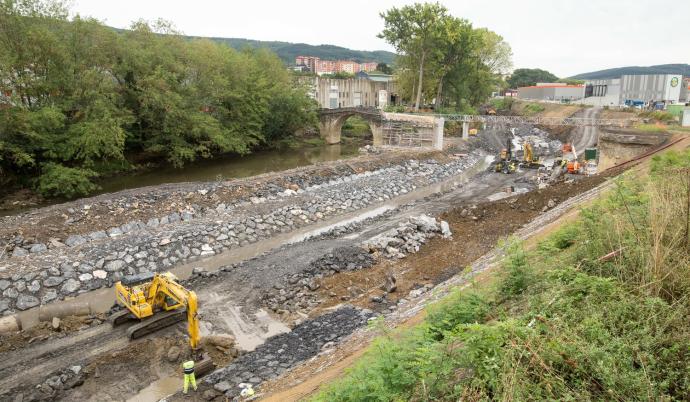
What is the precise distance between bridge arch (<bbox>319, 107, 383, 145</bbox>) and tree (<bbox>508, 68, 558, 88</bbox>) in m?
94.4

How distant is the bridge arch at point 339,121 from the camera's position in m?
44.8

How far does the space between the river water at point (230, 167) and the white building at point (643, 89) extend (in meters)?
43.4

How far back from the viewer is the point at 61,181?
924 inches

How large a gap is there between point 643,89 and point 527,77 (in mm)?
77061

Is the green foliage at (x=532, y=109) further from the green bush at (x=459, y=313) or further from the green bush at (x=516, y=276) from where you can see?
the green bush at (x=459, y=313)

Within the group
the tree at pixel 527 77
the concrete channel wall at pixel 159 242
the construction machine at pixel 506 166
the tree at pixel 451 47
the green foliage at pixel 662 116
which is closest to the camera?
the concrete channel wall at pixel 159 242

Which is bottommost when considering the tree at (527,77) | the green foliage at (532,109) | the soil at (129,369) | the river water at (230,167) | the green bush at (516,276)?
the soil at (129,369)

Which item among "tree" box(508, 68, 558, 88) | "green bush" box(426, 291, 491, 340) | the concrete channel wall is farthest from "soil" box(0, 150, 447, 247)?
"tree" box(508, 68, 558, 88)

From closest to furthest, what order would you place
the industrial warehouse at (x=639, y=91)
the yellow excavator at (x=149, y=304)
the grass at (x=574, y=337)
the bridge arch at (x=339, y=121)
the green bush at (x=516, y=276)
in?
1. the grass at (x=574, y=337)
2. the green bush at (x=516, y=276)
3. the yellow excavator at (x=149, y=304)
4. the bridge arch at (x=339, y=121)
5. the industrial warehouse at (x=639, y=91)

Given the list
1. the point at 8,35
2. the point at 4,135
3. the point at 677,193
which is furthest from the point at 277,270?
the point at 8,35

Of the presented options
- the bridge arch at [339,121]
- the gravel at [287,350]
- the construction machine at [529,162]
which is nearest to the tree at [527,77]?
the bridge arch at [339,121]

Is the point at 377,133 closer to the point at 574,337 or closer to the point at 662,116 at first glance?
the point at 662,116

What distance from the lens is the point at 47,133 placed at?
79.3 feet

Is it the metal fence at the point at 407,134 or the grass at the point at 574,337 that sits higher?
the metal fence at the point at 407,134
